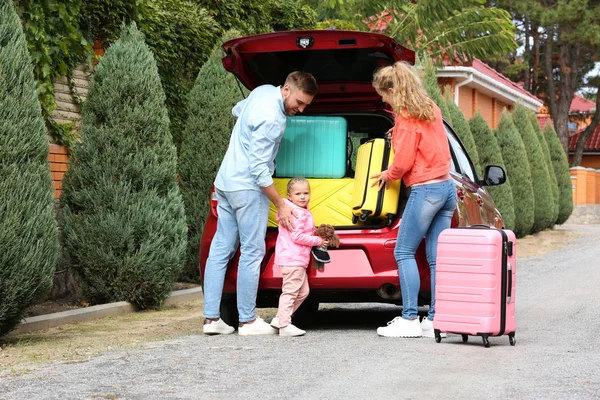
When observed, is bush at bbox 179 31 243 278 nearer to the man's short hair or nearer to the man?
the man

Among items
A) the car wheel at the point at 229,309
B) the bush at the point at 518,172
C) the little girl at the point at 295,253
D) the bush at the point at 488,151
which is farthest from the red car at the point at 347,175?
the bush at the point at 518,172

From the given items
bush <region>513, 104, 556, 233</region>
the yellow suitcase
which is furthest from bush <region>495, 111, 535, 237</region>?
the yellow suitcase

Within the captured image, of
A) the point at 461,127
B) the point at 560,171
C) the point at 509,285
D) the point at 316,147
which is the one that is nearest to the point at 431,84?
the point at 461,127

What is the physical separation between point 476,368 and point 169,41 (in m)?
7.89

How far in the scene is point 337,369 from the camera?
6.19 m

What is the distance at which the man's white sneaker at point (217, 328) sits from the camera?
7.99 m

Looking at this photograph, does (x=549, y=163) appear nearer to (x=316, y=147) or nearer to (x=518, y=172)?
(x=518, y=172)

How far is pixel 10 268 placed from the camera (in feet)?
24.5

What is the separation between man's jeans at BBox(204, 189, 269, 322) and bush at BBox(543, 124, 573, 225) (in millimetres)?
26046

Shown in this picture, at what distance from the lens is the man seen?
7.75m

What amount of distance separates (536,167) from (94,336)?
21450mm

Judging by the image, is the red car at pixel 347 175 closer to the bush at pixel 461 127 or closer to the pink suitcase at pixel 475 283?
the pink suitcase at pixel 475 283

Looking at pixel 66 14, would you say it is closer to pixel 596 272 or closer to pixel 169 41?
pixel 169 41

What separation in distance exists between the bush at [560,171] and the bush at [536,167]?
442 cm
